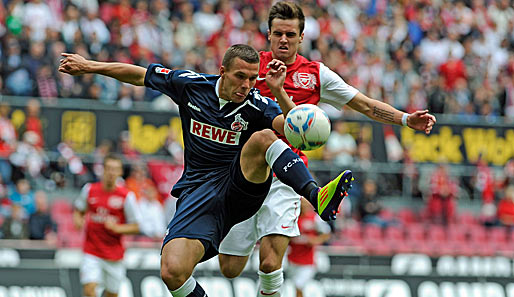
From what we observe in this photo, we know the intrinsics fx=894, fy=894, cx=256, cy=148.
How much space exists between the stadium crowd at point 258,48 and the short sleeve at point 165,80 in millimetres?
6862

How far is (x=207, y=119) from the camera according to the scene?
779 cm

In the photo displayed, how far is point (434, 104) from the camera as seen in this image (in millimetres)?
20141

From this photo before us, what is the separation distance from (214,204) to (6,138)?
26.8 feet

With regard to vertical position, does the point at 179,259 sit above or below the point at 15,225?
above

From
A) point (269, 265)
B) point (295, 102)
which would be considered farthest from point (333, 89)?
point (269, 265)

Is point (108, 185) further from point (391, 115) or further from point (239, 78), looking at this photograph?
point (239, 78)

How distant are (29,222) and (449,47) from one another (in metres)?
12.2

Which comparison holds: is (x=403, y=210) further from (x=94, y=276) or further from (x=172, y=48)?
(x=94, y=276)

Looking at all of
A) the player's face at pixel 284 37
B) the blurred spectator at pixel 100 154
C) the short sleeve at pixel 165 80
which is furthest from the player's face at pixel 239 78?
the blurred spectator at pixel 100 154

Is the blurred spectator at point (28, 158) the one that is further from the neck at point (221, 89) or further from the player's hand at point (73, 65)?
the neck at point (221, 89)

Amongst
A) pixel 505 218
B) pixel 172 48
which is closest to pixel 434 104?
pixel 505 218

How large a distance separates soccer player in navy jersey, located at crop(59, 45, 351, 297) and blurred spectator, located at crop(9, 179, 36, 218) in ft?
22.9

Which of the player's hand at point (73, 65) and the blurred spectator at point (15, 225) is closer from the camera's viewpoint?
the player's hand at point (73, 65)

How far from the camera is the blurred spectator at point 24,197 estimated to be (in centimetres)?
1437
